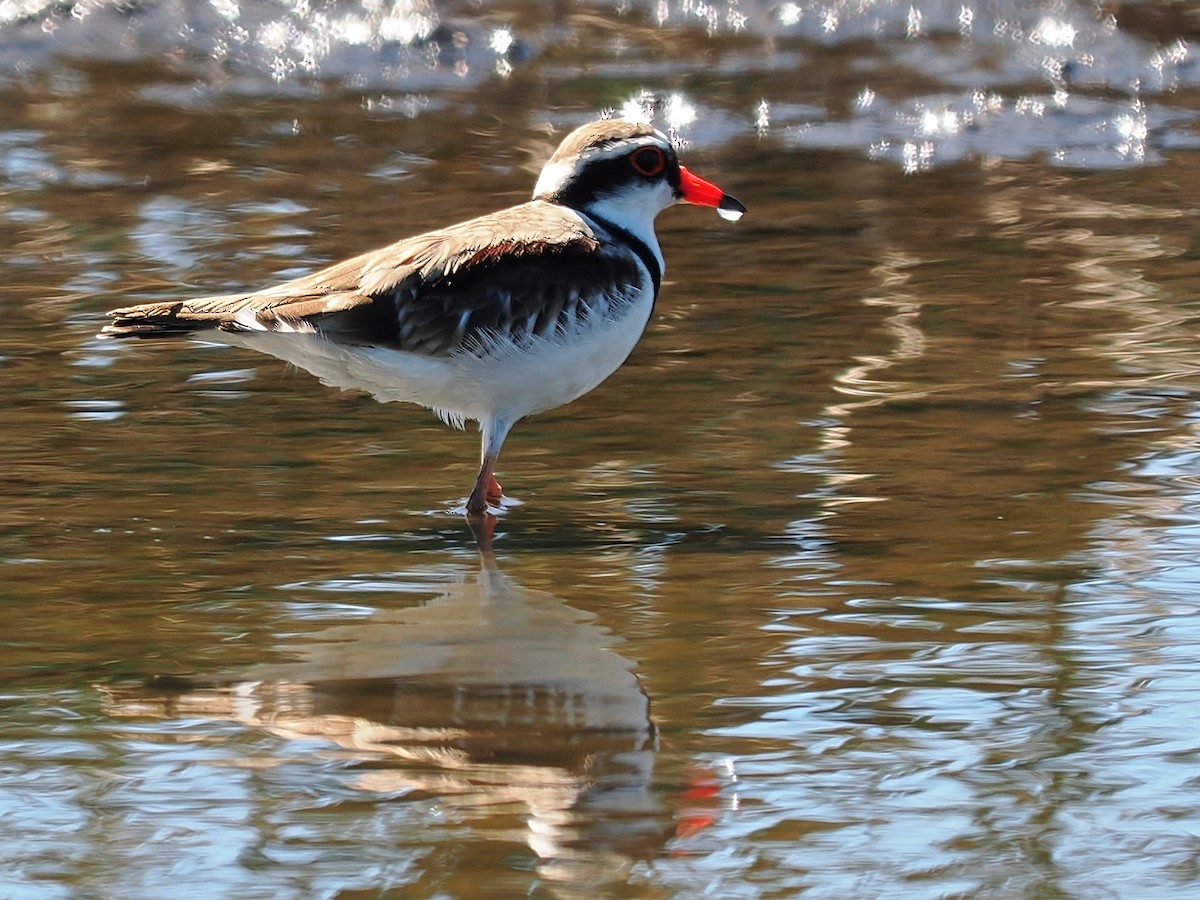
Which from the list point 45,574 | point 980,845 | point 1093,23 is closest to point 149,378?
point 45,574

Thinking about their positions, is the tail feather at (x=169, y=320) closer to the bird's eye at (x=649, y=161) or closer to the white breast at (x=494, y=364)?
the white breast at (x=494, y=364)

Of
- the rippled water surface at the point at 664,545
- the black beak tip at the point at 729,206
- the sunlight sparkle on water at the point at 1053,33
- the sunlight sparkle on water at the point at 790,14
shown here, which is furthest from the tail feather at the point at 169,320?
the sunlight sparkle on water at the point at 790,14

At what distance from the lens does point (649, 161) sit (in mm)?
7613

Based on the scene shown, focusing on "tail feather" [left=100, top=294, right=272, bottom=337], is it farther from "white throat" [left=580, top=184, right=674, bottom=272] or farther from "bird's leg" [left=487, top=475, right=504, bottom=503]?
"white throat" [left=580, top=184, right=674, bottom=272]

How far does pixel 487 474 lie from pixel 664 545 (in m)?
0.73

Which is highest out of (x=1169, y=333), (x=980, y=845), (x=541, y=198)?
(x=541, y=198)

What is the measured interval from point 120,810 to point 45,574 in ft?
5.75

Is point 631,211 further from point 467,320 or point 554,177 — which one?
point 467,320

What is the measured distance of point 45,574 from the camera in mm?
6316

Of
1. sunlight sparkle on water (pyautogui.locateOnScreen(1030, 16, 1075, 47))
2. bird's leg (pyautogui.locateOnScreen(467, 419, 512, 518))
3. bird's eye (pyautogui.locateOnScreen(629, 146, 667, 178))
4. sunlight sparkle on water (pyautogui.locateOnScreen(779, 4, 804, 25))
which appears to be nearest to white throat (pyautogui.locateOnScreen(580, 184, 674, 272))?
bird's eye (pyautogui.locateOnScreen(629, 146, 667, 178))

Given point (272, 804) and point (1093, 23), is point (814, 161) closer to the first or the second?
point (1093, 23)

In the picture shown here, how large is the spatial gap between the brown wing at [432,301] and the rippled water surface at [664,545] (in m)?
0.60

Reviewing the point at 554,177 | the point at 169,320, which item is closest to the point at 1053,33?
the point at 554,177

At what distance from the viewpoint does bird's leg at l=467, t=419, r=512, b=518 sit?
695cm
